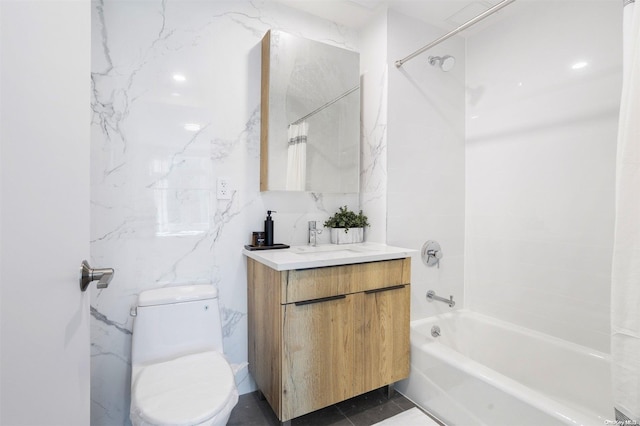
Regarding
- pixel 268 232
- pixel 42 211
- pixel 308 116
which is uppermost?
pixel 308 116

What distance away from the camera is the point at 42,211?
49 cm

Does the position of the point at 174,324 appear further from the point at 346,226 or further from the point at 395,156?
the point at 395,156

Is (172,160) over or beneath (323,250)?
over

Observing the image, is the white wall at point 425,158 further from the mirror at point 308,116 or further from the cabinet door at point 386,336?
the cabinet door at point 386,336

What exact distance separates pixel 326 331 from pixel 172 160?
127cm

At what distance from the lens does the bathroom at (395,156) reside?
165cm

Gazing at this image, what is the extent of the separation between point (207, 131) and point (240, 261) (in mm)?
816

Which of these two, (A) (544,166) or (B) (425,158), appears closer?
(A) (544,166)

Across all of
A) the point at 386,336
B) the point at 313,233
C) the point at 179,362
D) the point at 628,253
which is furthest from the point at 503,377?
the point at 179,362

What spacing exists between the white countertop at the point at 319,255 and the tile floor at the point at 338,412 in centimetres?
88

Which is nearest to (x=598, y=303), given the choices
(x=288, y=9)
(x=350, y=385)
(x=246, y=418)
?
(x=350, y=385)

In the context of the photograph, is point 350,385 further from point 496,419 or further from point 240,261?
point 240,261

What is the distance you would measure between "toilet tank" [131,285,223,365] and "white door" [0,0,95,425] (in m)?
0.83

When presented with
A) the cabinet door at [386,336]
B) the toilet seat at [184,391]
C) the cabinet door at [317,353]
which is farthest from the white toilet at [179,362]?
the cabinet door at [386,336]
